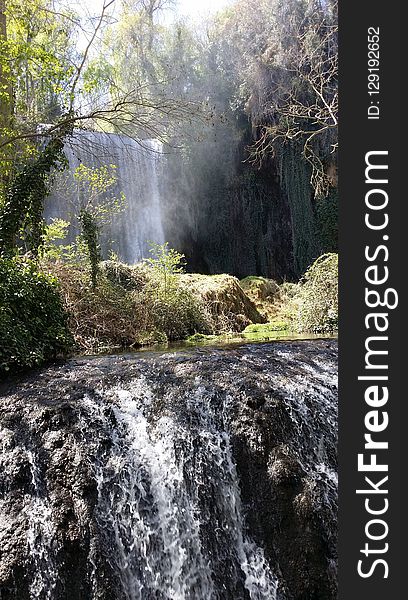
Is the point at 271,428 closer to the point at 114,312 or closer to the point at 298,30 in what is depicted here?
the point at 114,312

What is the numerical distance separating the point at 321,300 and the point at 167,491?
23.1 ft

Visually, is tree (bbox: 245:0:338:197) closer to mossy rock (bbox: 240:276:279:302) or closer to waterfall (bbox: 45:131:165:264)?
mossy rock (bbox: 240:276:279:302)

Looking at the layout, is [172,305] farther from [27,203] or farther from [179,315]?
[27,203]

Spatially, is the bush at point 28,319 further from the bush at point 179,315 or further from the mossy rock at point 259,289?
the mossy rock at point 259,289

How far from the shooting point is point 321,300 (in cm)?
1069

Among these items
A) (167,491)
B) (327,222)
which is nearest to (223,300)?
(327,222)

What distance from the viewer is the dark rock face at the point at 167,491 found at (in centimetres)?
382

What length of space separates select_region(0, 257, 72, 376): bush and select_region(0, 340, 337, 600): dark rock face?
0.73 meters

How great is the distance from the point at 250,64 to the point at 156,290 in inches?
412

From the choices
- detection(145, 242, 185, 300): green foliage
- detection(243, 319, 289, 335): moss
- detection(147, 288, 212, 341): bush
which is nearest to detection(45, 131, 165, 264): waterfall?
detection(145, 242, 185, 300): green foliage

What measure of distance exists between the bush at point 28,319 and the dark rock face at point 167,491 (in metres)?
0.73

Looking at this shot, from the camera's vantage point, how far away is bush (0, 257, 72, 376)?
5.92 metres

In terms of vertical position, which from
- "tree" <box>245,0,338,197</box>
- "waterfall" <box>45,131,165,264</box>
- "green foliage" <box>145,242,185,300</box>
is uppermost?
"tree" <box>245,0,338,197</box>

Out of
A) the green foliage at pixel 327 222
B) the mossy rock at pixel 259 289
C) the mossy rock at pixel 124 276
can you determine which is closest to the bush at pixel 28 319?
the mossy rock at pixel 124 276
